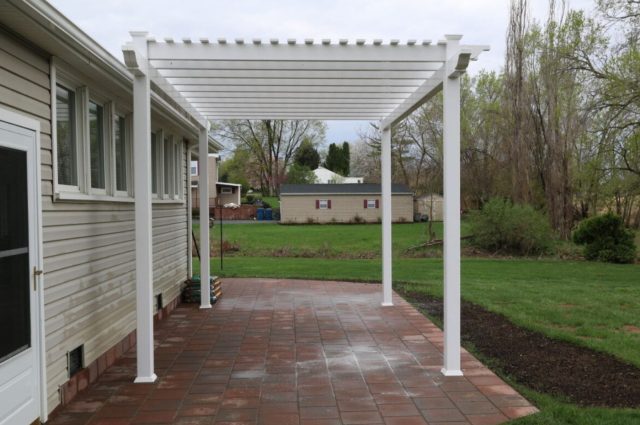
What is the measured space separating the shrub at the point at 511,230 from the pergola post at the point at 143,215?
1519 cm

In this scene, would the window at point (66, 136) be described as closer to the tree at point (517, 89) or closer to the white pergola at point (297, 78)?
the white pergola at point (297, 78)

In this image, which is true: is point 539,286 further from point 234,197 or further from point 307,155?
point 307,155

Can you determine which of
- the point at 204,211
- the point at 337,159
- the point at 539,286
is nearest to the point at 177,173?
the point at 204,211

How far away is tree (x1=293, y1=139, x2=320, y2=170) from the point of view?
2074 inches

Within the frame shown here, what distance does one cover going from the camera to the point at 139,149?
15.2ft

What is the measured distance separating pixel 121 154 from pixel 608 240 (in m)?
15.6

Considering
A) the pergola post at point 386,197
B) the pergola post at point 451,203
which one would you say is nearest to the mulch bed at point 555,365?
the pergola post at point 451,203

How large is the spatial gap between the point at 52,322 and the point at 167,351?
6.29 ft

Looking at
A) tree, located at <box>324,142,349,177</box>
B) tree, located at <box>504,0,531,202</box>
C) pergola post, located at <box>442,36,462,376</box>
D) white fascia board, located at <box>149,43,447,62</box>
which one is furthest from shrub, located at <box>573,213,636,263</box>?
tree, located at <box>324,142,349,177</box>

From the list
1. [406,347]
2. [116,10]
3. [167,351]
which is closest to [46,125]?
[167,351]

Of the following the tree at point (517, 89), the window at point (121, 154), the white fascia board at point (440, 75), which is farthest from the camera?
the tree at point (517, 89)

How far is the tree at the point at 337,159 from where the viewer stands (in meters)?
63.8

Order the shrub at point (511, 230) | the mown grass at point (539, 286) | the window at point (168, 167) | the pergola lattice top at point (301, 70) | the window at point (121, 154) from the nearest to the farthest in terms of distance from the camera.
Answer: the pergola lattice top at point (301, 70) < the window at point (121, 154) < the mown grass at point (539, 286) < the window at point (168, 167) < the shrub at point (511, 230)

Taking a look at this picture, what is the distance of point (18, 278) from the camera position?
338 centimetres
